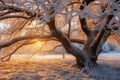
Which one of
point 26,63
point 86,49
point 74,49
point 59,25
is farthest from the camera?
point 26,63

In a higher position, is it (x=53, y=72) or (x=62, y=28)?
(x=62, y=28)

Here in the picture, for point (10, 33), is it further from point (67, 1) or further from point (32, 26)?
point (67, 1)

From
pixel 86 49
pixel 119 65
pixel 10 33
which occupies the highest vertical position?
pixel 10 33

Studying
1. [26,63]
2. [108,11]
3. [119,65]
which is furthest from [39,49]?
[108,11]

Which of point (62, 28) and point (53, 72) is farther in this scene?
point (53, 72)

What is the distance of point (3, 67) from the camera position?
375 inches

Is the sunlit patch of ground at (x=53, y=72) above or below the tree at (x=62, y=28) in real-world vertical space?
below

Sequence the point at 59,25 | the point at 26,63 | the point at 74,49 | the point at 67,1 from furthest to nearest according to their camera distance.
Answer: the point at 26,63 → the point at 74,49 → the point at 59,25 → the point at 67,1

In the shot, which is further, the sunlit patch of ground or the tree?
the sunlit patch of ground

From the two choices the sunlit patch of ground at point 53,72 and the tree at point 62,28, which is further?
the sunlit patch of ground at point 53,72

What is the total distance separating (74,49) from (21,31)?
188 cm

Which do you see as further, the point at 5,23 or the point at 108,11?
the point at 5,23

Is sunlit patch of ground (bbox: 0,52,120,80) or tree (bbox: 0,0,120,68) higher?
tree (bbox: 0,0,120,68)

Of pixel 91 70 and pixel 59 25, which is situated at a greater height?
pixel 59 25
